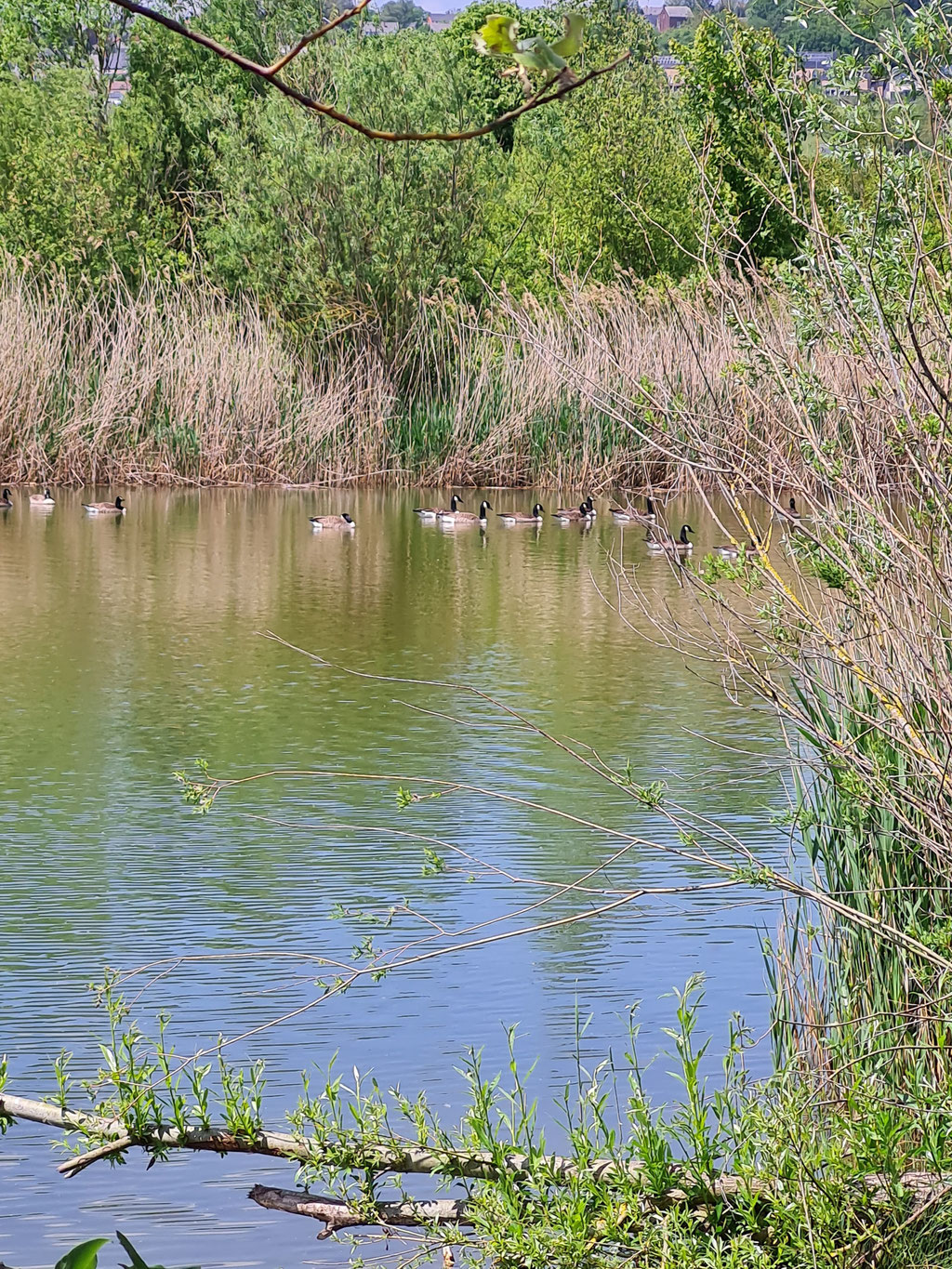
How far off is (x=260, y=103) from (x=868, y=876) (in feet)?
91.6

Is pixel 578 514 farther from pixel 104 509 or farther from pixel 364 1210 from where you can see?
pixel 364 1210

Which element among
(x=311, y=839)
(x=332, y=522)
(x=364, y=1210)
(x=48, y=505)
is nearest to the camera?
(x=364, y=1210)

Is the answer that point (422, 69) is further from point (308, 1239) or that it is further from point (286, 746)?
point (308, 1239)

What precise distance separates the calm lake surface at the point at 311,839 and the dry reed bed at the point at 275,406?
6.70 meters

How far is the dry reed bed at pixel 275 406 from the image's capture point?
20.8 metres

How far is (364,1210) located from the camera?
3367mm

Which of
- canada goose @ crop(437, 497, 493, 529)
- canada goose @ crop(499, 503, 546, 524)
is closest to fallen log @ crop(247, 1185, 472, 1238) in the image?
canada goose @ crop(437, 497, 493, 529)

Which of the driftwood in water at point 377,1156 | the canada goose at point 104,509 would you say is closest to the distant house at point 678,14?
the driftwood in water at point 377,1156

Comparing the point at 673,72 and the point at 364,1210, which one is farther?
the point at 673,72

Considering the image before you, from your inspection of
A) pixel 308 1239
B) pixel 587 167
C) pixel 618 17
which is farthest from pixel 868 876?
pixel 618 17


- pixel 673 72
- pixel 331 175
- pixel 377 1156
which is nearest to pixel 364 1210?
pixel 377 1156

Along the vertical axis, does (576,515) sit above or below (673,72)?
below

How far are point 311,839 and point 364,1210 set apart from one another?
12.4ft

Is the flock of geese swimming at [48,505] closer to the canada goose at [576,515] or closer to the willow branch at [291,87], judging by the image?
the canada goose at [576,515]
